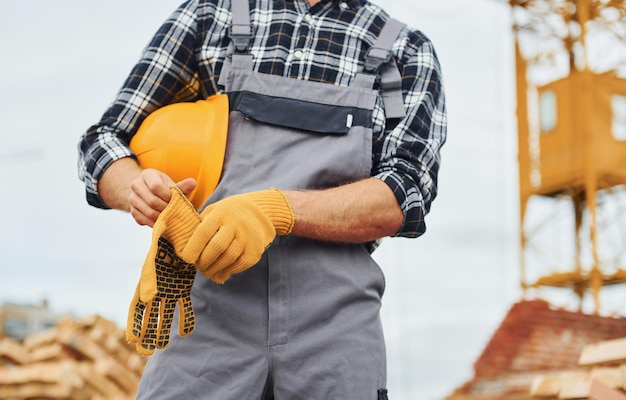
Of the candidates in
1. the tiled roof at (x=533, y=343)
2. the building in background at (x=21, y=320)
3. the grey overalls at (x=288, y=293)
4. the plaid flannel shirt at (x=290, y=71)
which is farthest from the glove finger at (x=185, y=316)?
the tiled roof at (x=533, y=343)

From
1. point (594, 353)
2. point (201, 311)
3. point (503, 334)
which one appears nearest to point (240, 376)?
point (201, 311)

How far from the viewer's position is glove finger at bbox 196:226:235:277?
1.79 metres

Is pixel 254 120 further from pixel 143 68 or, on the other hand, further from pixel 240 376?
pixel 240 376

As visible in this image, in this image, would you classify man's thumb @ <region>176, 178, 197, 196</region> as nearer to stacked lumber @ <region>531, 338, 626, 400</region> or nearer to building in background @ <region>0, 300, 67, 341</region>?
stacked lumber @ <region>531, 338, 626, 400</region>

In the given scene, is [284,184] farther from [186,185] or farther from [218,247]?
[218,247]

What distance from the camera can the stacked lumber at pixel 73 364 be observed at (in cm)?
468

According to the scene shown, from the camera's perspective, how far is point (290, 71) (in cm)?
224

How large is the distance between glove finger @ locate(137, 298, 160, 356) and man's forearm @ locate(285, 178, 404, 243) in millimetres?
346

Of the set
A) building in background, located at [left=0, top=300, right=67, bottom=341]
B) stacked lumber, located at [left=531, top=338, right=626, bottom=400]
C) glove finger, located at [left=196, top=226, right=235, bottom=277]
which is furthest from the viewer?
building in background, located at [left=0, top=300, right=67, bottom=341]

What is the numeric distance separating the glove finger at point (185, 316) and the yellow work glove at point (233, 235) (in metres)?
0.09

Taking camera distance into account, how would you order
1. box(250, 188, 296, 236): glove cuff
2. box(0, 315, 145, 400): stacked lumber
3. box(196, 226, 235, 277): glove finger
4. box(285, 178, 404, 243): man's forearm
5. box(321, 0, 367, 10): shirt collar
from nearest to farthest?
box(196, 226, 235, 277): glove finger → box(250, 188, 296, 236): glove cuff → box(285, 178, 404, 243): man's forearm → box(321, 0, 367, 10): shirt collar → box(0, 315, 145, 400): stacked lumber

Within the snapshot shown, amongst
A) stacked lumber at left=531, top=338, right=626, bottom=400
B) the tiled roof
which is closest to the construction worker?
stacked lumber at left=531, top=338, right=626, bottom=400

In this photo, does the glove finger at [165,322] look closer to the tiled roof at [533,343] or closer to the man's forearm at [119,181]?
the man's forearm at [119,181]

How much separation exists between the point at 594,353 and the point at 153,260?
9.19 ft
